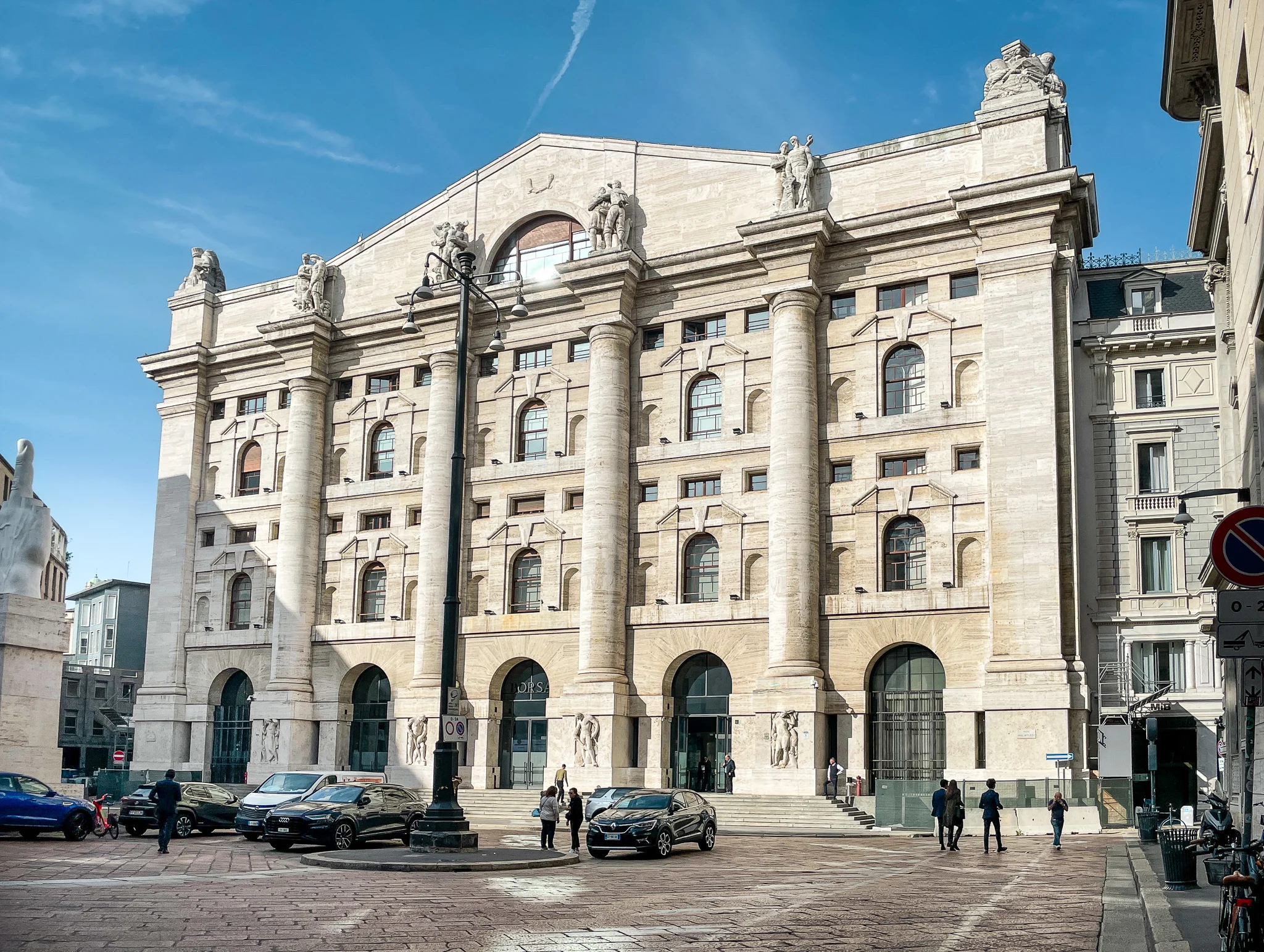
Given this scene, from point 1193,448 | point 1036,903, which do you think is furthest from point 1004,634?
point 1036,903

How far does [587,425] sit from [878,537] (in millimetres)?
11945

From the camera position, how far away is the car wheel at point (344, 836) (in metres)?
27.6

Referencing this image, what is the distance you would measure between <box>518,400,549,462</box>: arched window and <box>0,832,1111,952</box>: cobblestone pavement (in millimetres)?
25831

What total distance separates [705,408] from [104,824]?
83.8 feet

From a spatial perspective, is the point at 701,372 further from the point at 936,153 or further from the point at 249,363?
the point at 249,363

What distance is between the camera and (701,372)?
4772cm

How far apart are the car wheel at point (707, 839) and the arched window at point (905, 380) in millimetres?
18799

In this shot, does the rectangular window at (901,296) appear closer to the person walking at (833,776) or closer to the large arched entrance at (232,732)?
the person walking at (833,776)

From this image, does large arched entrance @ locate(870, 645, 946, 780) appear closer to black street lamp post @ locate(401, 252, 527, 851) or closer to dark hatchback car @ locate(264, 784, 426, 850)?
dark hatchback car @ locate(264, 784, 426, 850)

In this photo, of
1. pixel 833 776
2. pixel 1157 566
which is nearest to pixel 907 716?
pixel 833 776

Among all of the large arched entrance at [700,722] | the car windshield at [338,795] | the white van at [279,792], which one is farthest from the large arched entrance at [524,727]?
the car windshield at [338,795]

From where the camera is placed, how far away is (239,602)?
56656 mm

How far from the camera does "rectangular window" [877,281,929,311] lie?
44750mm

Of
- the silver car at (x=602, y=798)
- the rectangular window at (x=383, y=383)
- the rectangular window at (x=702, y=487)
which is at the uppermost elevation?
the rectangular window at (x=383, y=383)
